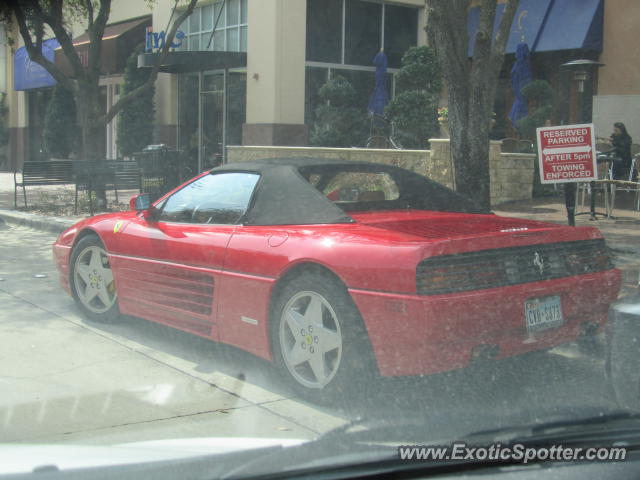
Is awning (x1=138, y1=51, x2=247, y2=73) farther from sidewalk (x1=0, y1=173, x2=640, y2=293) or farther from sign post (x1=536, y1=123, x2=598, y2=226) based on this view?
sign post (x1=536, y1=123, x2=598, y2=226)

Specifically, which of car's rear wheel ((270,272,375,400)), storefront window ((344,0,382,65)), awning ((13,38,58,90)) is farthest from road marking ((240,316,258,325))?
awning ((13,38,58,90))

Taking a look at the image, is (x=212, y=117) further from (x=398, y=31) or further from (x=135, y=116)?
(x=398, y=31)

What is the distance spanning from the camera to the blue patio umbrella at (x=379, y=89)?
63.5ft

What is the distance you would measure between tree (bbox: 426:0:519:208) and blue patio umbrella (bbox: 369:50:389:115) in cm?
1045

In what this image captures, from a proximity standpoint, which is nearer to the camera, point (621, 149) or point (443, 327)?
point (443, 327)

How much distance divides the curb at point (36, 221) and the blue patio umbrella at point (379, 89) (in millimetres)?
8595

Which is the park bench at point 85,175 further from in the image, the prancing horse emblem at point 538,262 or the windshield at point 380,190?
the prancing horse emblem at point 538,262

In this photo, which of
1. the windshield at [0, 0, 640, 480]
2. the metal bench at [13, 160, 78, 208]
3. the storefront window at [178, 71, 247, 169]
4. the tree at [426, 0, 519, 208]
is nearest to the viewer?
the windshield at [0, 0, 640, 480]

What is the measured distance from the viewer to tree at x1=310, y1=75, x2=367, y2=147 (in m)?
18.7

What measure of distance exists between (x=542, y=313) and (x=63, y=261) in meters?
3.99

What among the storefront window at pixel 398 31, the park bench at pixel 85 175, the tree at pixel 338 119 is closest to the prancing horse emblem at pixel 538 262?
the park bench at pixel 85 175

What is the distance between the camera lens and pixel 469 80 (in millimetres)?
8750

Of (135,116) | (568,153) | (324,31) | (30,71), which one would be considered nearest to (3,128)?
(30,71)

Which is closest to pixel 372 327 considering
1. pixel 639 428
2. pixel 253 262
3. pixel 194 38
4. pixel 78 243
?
pixel 253 262
